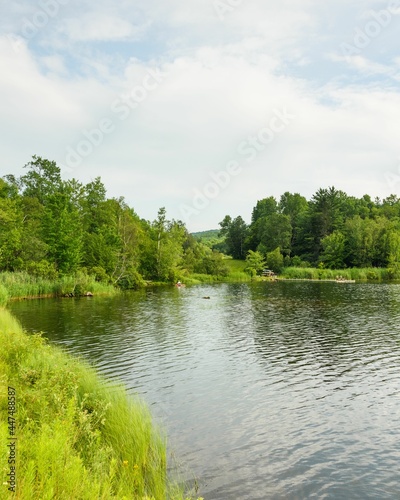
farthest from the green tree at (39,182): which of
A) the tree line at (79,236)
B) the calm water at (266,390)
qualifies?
the calm water at (266,390)

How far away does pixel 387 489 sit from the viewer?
9.98m

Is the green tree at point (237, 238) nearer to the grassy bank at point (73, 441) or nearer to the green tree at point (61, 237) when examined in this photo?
the green tree at point (61, 237)

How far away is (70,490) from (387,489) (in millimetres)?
7648

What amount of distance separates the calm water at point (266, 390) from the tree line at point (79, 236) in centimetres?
2381

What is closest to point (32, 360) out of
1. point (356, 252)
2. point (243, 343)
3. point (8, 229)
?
point (243, 343)

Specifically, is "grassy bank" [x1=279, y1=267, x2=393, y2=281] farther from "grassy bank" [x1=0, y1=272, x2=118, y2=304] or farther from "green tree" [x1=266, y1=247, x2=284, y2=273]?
"grassy bank" [x1=0, y1=272, x2=118, y2=304]

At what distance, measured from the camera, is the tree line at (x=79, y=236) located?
5891cm

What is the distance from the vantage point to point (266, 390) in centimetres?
1716

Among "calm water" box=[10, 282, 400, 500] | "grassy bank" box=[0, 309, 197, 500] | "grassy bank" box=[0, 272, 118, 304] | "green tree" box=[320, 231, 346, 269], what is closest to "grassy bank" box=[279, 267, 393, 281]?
"green tree" box=[320, 231, 346, 269]

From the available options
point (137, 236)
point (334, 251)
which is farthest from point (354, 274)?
point (137, 236)

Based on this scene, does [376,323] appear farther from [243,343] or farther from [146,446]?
[146,446]

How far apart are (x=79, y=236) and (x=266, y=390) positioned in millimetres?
53567

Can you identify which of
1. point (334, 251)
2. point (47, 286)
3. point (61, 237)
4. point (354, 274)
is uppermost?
point (61, 237)

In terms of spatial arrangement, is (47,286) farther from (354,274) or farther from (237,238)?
(237,238)
